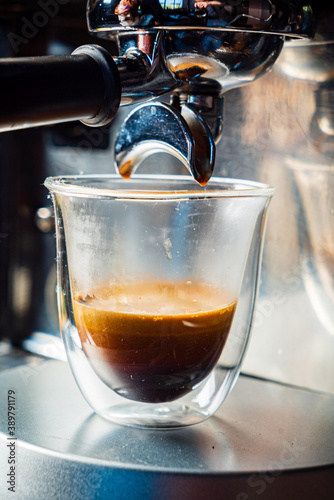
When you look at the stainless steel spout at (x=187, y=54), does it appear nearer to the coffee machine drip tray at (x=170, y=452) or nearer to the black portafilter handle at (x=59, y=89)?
the black portafilter handle at (x=59, y=89)

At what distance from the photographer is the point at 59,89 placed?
296 millimetres

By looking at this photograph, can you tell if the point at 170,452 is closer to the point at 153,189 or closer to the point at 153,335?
the point at 153,335

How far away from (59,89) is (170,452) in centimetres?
22

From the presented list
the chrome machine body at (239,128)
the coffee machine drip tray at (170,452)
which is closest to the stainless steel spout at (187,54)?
the chrome machine body at (239,128)

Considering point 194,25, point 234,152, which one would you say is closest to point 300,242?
point 234,152

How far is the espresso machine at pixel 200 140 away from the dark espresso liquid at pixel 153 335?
0.04 meters

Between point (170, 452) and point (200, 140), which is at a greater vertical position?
point (200, 140)

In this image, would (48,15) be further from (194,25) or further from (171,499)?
(171,499)

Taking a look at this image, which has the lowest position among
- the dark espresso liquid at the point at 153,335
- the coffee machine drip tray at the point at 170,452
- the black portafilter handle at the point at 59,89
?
the coffee machine drip tray at the point at 170,452

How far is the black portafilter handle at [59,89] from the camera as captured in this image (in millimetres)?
278

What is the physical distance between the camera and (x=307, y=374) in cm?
49

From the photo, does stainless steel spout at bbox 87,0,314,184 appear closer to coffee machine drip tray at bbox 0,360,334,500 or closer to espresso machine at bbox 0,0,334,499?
espresso machine at bbox 0,0,334,499

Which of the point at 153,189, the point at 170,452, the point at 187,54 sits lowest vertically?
the point at 170,452

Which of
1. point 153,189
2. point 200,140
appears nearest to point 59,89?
point 200,140
